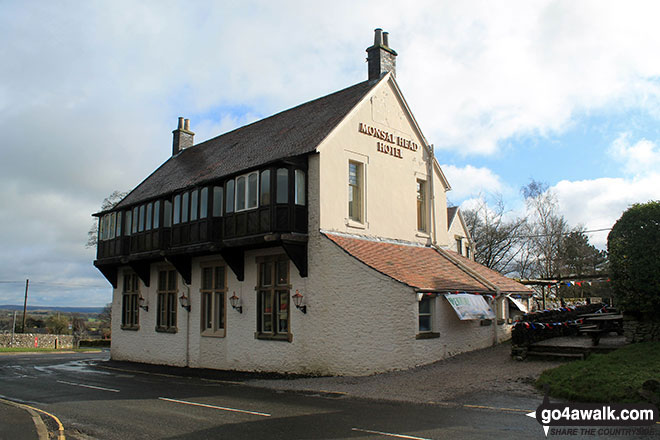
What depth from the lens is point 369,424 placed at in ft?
29.6

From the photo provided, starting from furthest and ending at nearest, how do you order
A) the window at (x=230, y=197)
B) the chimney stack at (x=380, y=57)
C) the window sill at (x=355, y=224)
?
the chimney stack at (x=380, y=57)
the window at (x=230, y=197)
the window sill at (x=355, y=224)

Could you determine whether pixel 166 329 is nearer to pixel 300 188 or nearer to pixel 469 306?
pixel 300 188

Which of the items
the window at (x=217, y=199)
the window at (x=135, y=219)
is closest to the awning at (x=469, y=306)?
the window at (x=217, y=199)

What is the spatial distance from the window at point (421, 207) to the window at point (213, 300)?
8.33m

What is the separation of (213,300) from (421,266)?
842cm

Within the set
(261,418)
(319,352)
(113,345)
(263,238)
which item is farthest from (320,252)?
(113,345)

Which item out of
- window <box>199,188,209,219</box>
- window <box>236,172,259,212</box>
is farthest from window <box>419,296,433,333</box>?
window <box>199,188,209,219</box>

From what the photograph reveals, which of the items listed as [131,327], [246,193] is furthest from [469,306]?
[131,327]

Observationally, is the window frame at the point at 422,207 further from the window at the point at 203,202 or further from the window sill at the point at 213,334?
the window sill at the point at 213,334

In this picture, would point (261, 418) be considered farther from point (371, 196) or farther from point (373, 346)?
point (371, 196)

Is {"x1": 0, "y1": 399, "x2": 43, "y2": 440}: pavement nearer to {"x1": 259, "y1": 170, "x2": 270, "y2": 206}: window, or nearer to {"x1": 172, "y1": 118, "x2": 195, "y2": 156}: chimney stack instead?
{"x1": 259, "y1": 170, "x2": 270, "y2": 206}: window

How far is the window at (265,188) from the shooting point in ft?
58.4

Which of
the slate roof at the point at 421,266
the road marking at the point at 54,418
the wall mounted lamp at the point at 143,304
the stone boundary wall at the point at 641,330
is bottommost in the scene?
the road marking at the point at 54,418

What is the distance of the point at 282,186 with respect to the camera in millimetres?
17578
